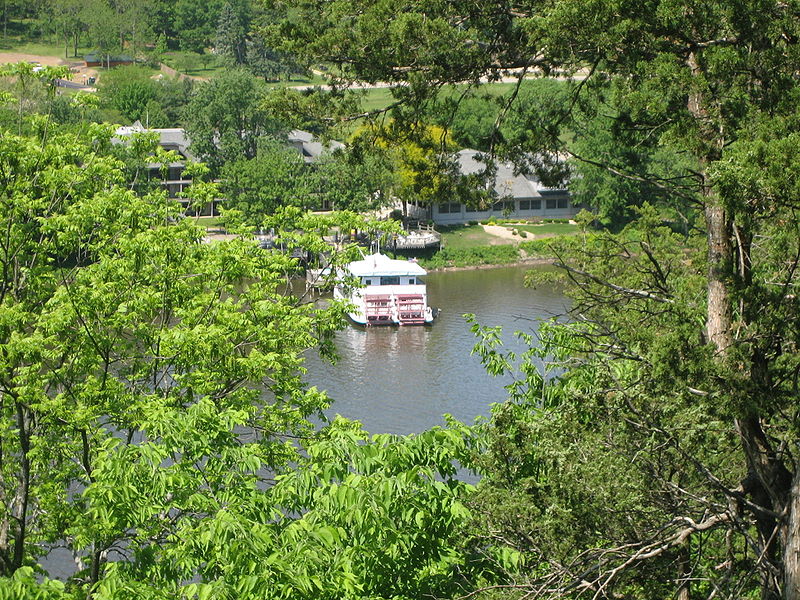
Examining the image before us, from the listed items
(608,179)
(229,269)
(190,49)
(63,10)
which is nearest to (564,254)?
(229,269)

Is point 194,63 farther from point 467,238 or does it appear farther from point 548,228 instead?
point 548,228

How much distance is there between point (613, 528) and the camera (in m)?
8.95

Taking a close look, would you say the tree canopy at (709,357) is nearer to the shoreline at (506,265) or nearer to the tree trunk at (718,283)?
the tree trunk at (718,283)

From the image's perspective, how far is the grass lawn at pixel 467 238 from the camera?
58.2m

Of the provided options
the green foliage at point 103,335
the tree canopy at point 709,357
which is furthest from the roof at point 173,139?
the tree canopy at point 709,357

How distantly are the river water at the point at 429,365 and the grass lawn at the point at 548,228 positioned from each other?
901 cm

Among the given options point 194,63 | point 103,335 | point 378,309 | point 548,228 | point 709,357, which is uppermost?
point 194,63

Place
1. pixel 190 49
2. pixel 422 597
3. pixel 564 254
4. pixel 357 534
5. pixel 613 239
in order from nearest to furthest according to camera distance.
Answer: pixel 357 534, pixel 422 597, pixel 613 239, pixel 564 254, pixel 190 49

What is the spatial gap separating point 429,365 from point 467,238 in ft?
75.5

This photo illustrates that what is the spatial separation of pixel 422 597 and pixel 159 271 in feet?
23.5

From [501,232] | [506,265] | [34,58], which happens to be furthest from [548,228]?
[34,58]

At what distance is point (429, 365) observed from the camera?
121 feet

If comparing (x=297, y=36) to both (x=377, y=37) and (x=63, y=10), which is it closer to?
(x=377, y=37)

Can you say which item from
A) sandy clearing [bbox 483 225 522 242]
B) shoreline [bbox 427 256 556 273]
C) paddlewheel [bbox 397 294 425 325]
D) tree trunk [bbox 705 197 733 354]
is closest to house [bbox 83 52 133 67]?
sandy clearing [bbox 483 225 522 242]
